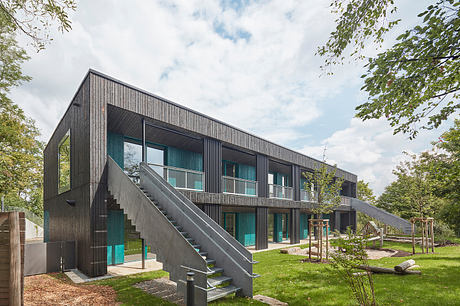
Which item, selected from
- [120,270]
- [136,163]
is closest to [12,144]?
[136,163]

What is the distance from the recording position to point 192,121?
507 inches

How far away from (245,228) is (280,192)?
378 cm

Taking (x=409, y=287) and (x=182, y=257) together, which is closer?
(x=182, y=257)

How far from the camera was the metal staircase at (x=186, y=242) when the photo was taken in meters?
6.33

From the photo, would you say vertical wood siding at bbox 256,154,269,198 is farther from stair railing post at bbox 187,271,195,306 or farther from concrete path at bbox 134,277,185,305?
stair railing post at bbox 187,271,195,306

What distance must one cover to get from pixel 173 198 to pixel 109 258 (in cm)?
587

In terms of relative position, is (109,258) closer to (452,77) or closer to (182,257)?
(182,257)

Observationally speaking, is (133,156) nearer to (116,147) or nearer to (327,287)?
(116,147)

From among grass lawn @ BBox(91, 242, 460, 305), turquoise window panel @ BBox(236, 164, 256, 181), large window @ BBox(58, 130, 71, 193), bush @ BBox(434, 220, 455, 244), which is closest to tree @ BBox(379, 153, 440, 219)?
bush @ BBox(434, 220, 455, 244)

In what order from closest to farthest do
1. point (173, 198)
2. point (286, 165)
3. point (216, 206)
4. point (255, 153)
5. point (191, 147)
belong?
point (173, 198) < point (216, 206) < point (191, 147) < point (255, 153) < point (286, 165)

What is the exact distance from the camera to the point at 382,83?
20.3 feet

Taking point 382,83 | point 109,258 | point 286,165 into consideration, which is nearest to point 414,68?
point 382,83

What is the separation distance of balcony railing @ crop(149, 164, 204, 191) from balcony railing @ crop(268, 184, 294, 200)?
22.1ft

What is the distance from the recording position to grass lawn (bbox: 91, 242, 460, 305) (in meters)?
6.33
